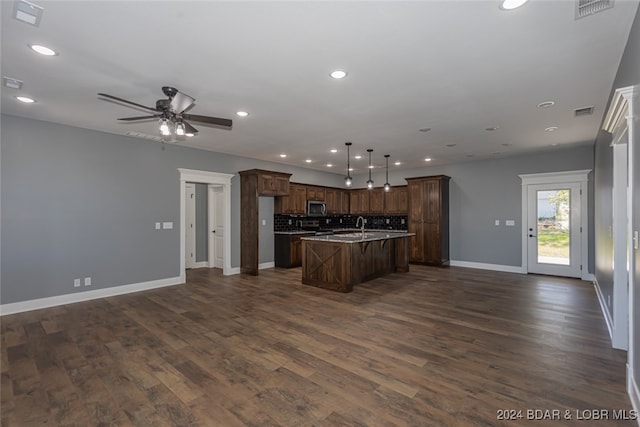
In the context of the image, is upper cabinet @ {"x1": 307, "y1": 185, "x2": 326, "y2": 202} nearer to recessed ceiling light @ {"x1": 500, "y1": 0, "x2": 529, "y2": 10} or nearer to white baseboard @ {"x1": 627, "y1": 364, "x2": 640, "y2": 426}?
recessed ceiling light @ {"x1": 500, "y1": 0, "x2": 529, "y2": 10}

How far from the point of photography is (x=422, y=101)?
12.2 feet

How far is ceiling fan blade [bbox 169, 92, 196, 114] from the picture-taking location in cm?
299

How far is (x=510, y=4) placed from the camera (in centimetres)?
200

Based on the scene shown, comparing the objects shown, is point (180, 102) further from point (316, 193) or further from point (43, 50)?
point (316, 193)

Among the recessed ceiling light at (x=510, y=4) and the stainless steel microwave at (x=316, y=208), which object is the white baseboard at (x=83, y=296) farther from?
the recessed ceiling light at (x=510, y=4)

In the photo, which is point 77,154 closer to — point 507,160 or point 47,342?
point 47,342

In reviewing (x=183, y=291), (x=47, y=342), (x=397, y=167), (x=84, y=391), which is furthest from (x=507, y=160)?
(x=47, y=342)

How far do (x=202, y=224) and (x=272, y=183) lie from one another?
2411mm

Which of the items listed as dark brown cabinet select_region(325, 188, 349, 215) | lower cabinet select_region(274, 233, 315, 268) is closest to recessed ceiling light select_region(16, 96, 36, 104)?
lower cabinet select_region(274, 233, 315, 268)

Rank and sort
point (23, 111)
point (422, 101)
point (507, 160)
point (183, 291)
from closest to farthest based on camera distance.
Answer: point (422, 101), point (23, 111), point (183, 291), point (507, 160)

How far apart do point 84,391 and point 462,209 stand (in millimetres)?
8199

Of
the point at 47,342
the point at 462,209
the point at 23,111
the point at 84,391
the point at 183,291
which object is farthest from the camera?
the point at 462,209

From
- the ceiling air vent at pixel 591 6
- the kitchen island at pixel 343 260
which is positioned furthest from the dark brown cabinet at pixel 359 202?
the ceiling air vent at pixel 591 6

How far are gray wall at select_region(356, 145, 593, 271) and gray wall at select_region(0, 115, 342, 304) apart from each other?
6.82 meters
